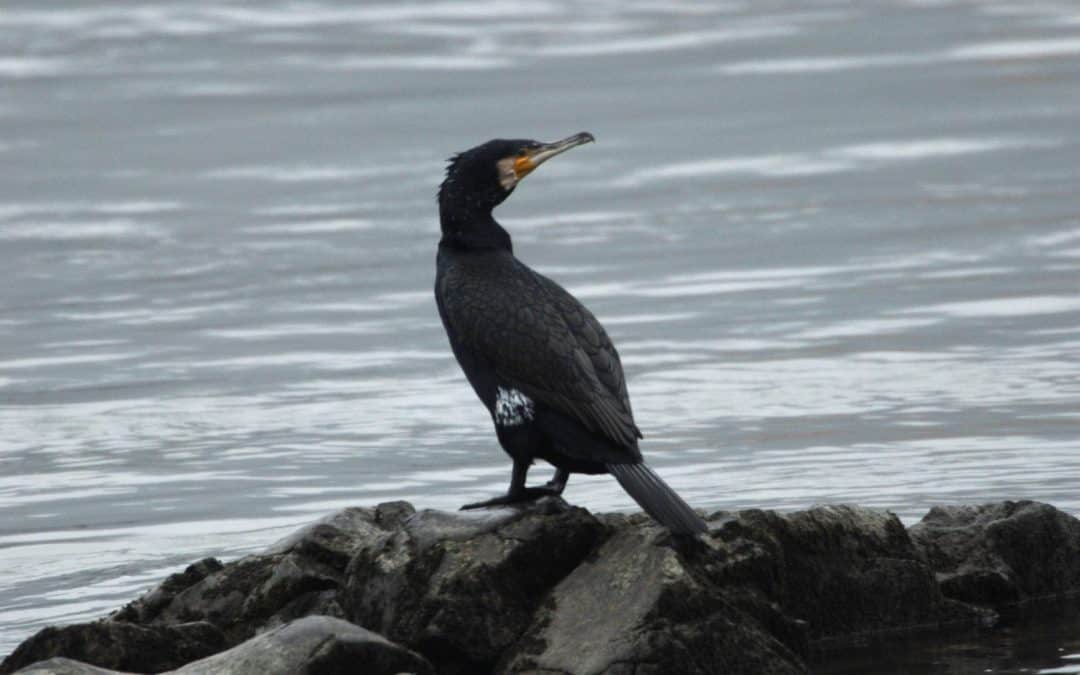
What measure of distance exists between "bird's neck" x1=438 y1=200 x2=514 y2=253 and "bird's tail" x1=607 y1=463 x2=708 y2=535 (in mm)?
992

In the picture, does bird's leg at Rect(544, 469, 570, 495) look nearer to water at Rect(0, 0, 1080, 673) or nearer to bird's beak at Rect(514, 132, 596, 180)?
bird's beak at Rect(514, 132, 596, 180)

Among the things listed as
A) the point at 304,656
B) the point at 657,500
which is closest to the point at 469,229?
the point at 657,500

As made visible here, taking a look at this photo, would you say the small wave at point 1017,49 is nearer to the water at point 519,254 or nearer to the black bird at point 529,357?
the water at point 519,254

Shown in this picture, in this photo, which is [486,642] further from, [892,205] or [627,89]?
[627,89]

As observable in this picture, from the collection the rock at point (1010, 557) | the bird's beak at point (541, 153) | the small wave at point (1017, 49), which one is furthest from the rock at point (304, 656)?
the small wave at point (1017, 49)

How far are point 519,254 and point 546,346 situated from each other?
824cm

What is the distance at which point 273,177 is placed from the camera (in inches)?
747

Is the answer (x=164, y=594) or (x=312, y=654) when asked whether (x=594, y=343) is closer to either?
(x=312, y=654)

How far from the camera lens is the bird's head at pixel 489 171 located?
8359mm

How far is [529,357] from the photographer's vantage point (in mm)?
7832

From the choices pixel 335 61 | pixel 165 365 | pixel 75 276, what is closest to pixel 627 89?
pixel 335 61

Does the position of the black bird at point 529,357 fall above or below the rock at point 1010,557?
above

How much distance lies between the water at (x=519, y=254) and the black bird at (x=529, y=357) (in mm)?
1853

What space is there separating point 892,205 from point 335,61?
8.55 m
